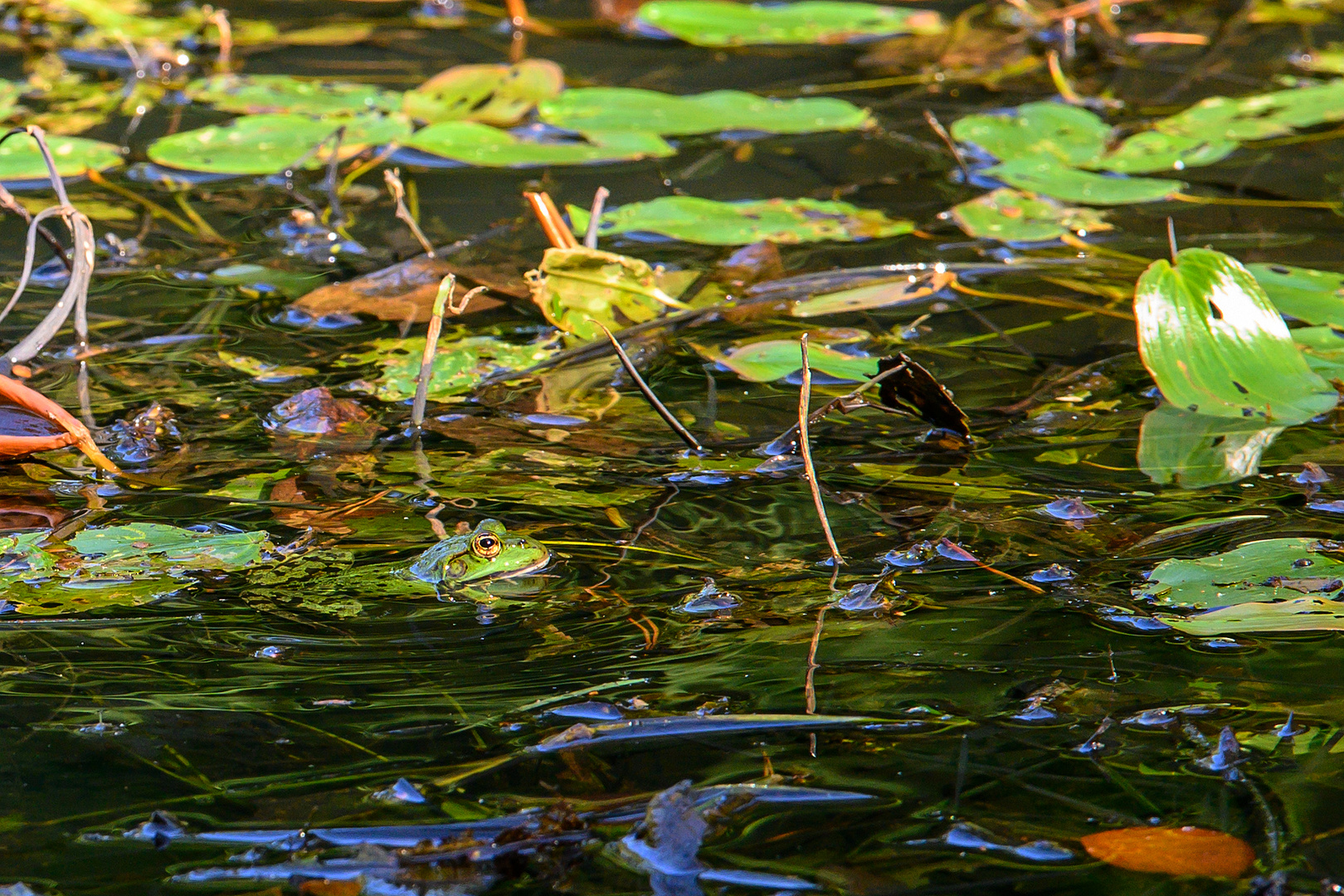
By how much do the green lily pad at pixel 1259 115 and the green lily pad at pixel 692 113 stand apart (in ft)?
2.55

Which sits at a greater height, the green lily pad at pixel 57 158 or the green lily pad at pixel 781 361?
the green lily pad at pixel 57 158

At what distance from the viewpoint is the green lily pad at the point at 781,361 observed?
6.17 ft

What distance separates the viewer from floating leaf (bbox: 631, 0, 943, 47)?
3.56 metres

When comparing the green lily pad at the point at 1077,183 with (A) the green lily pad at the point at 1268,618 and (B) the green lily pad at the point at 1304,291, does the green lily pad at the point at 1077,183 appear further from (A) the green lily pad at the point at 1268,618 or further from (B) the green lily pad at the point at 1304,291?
(A) the green lily pad at the point at 1268,618

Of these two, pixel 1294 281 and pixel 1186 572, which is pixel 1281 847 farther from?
pixel 1294 281

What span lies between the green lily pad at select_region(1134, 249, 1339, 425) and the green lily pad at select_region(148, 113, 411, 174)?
1751 mm

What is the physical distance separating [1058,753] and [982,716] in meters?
0.08

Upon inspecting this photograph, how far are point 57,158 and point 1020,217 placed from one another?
212 centimetres

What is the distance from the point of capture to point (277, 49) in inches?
136

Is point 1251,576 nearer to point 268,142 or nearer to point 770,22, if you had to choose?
point 268,142

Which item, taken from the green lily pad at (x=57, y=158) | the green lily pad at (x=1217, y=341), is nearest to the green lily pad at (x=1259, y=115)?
the green lily pad at (x=1217, y=341)

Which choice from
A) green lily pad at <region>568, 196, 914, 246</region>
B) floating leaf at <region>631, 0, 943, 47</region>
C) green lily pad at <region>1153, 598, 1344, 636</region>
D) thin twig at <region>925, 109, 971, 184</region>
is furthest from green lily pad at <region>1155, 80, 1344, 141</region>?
green lily pad at <region>1153, 598, 1344, 636</region>

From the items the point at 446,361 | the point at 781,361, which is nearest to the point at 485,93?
the point at 446,361

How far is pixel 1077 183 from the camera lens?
100 inches
